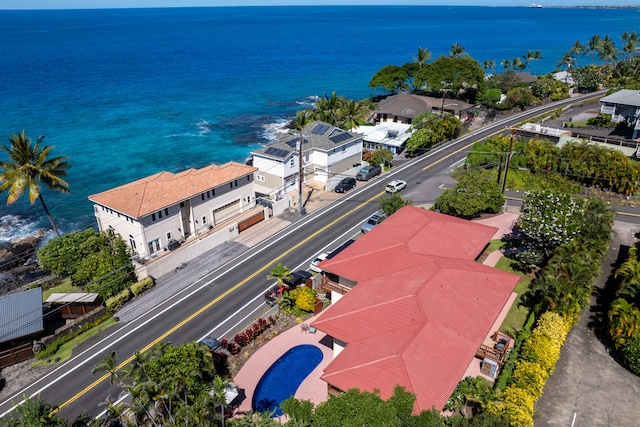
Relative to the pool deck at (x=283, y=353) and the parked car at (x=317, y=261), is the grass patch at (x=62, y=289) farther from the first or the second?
the parked car at (x=317, y=261)

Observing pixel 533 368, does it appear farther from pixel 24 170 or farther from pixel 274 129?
pixel 274 129

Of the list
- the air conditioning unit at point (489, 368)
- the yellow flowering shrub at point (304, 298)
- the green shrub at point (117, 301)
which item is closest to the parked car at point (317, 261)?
the yellow flowering shrub at point (304, 298)

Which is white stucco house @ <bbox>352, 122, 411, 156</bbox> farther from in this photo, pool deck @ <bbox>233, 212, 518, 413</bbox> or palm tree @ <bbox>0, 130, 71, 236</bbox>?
palm tree @ <bbox>0, 130, 71, 236</bbox>

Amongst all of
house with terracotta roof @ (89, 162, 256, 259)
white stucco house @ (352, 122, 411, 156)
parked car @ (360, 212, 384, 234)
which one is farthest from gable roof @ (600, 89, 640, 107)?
house with terracotta roof @ (89, 162, 256, 259)

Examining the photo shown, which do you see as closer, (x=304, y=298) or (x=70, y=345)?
(x=70, y=345)

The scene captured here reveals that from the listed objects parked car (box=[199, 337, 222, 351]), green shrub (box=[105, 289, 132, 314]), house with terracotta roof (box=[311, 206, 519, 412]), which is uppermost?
house with terracotta roof (box=[311, 206, 519, 412])

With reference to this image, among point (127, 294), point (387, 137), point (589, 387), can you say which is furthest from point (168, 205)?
point (387, 137)

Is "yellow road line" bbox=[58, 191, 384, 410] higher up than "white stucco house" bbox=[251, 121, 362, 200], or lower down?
lower down
